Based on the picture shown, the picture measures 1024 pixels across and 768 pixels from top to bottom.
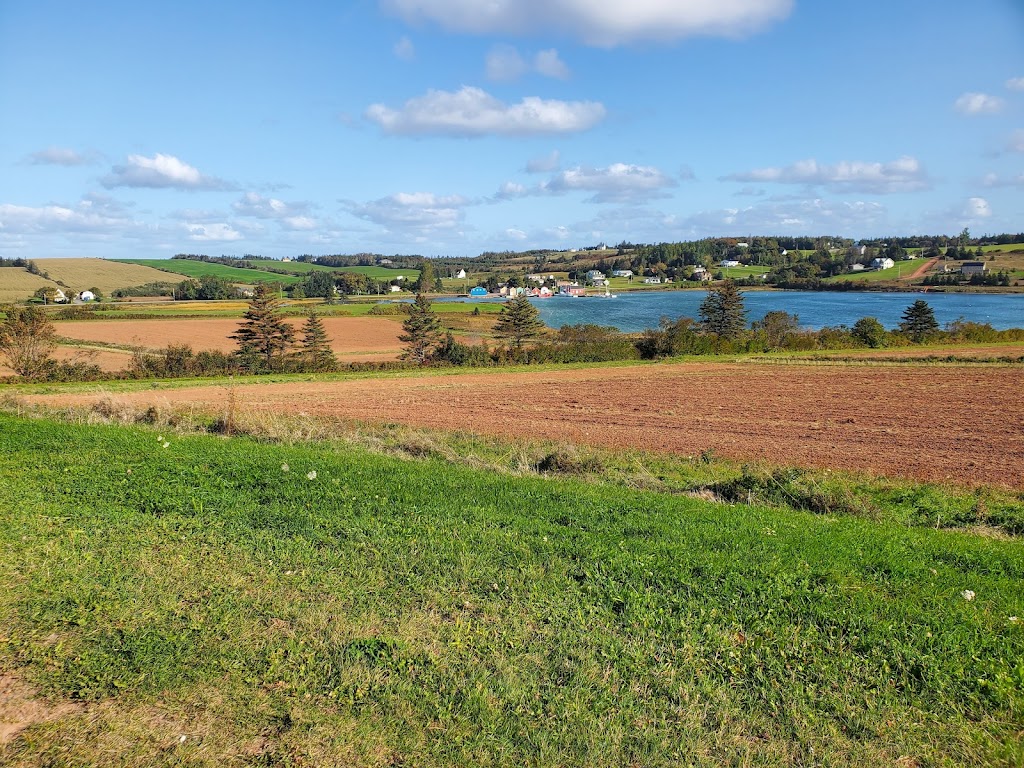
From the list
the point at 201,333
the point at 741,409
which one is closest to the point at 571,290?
the point at 201,333

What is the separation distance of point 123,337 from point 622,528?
7608 centimetres

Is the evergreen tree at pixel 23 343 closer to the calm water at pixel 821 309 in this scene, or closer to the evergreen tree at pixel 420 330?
the evergreen tree at pixel 420 330

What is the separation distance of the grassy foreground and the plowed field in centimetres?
954

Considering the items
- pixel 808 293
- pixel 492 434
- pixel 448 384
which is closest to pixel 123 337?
pixel 448 384

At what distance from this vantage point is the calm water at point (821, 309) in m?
86.1

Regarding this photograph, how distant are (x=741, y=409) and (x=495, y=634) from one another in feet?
73.9

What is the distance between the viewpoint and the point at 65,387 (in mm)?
33969

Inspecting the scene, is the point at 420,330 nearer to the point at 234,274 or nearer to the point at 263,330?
the point at 263,330

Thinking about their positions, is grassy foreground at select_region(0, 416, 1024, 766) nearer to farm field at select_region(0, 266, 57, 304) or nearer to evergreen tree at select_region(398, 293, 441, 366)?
evergreen tree at select_region(398, 293, 441, 366)

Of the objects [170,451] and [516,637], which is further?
[170,451]

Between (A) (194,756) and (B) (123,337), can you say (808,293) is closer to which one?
(B) (123,337)

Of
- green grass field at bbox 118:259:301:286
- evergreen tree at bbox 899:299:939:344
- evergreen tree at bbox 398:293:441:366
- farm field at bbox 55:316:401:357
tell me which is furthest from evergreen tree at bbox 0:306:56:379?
green grass field at bbox 118:259:301:286

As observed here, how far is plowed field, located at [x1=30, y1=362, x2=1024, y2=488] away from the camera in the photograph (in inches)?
680

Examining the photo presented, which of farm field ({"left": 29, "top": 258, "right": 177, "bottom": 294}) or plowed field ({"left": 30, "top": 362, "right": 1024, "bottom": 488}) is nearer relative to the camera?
plowed field ({"left": 30, "top": 362, "right": 1024, "bottom": 488})
